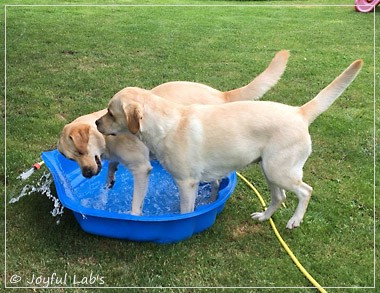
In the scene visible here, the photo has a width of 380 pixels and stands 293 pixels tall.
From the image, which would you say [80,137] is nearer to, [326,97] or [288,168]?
[288,168]

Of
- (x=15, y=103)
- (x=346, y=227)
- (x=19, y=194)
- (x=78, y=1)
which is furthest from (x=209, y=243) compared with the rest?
(x=78, y=1)

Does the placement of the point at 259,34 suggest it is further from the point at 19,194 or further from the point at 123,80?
the point at 19,194

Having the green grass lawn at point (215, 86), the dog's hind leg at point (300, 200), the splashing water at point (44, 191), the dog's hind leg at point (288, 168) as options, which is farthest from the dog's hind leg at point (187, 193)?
the splashing water at point (44, 191)

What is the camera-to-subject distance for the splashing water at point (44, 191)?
3678 millimetres

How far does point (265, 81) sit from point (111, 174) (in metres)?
1.47

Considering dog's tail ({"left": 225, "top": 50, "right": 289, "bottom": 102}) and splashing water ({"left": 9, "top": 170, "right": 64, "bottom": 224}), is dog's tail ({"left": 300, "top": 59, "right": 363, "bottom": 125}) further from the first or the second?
splashing water ({"left": 9, "top": 170, "right": 64, "bottom": 224})

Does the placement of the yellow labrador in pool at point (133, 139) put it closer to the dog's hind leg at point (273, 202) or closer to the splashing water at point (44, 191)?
the splashing water at point (44, 191)

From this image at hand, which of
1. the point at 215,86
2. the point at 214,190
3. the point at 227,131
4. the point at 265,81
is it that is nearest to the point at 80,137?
the point at 227,131

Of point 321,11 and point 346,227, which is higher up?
point 321,11

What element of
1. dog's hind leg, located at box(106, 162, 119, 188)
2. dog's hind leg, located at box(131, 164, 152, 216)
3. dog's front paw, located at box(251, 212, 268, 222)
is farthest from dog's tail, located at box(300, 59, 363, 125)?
dog's hind leg, located at box(106, 162, 119, 188)

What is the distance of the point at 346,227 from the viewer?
3.71 metres

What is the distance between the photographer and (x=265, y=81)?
3660 millimetres

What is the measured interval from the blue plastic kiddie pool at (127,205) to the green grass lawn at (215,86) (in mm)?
104

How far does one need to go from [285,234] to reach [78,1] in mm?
5230
